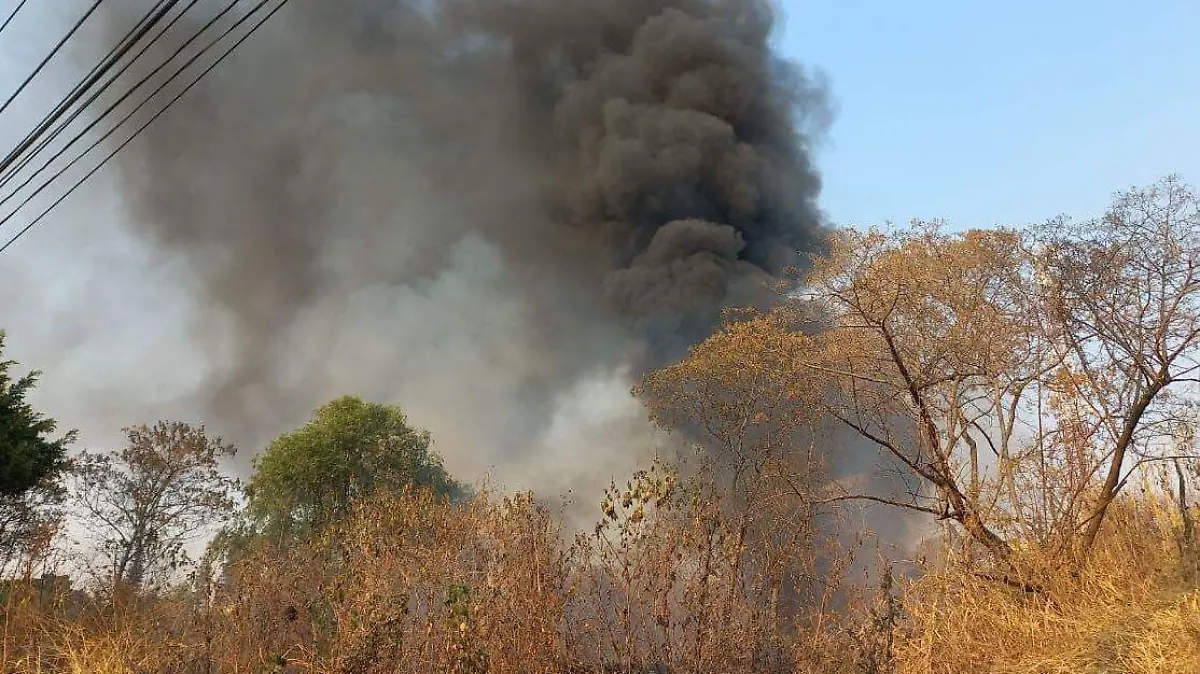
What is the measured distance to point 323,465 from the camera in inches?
1123

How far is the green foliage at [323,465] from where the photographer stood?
92.7 ft

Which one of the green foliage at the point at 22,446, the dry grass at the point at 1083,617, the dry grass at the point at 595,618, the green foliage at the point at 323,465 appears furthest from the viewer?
the green foliage at the point at 323,465

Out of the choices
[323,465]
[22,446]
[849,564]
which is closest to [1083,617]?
[849,564]

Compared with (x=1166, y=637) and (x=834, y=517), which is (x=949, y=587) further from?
(x=834, y=517)

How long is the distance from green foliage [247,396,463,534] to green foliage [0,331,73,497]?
11.1 meters

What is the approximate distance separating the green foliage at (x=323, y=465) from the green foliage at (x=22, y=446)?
11.1 meters

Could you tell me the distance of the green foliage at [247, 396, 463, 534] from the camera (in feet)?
92.7

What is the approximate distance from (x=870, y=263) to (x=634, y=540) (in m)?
6.70

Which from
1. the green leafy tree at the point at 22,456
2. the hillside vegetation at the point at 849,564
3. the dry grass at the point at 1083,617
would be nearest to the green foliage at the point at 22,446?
the green leafy tree at the point at 22,456

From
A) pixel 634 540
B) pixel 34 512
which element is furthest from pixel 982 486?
pixel 34 512

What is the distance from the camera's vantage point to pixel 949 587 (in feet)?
23.7

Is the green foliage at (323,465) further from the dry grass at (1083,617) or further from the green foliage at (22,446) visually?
the dry grass at (1083,617)

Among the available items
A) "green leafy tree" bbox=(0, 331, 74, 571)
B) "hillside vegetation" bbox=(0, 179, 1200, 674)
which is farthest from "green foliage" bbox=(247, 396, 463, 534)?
"hillside vegetation" bbox=(0, 179, 1200, 674)

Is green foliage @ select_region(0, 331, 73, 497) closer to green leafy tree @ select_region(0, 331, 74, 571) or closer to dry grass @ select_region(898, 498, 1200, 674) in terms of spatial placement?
green leafy tree @ select_region(0, 331, 74, 571)
